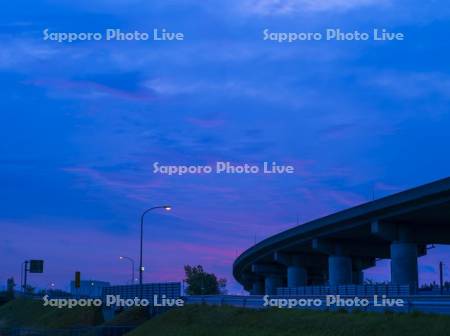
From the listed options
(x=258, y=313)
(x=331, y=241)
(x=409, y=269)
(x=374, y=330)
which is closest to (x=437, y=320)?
(x=374, y=330)

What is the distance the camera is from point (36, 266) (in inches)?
5094

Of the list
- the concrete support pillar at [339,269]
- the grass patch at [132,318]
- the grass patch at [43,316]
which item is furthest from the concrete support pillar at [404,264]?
the grass patch at [43,316]

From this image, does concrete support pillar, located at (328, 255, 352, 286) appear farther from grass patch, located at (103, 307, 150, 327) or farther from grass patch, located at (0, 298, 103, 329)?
grass patch, located at (0, 298, 103, 329)

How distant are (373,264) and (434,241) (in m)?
42.1

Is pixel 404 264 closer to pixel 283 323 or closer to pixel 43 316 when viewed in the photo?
pixel 283 323

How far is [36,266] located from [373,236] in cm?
7223

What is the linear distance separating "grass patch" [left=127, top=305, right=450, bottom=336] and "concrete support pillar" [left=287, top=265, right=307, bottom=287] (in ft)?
162

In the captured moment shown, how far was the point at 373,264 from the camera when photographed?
110312 mm

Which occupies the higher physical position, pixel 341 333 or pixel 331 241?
pixel 331 241

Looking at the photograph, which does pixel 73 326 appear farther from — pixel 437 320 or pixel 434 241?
pixel 437 320

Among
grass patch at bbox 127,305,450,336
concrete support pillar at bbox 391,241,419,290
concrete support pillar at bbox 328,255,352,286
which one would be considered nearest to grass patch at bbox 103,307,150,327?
grass patch at bbox 127,305,450,336

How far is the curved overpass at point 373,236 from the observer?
57.4 m

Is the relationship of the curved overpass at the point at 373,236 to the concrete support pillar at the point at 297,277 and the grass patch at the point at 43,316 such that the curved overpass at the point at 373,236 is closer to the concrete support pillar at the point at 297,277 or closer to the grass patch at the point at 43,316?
the concrete support pillar at the point at 297,277

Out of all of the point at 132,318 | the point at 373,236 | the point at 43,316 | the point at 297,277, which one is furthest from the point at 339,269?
the point at 43,316
